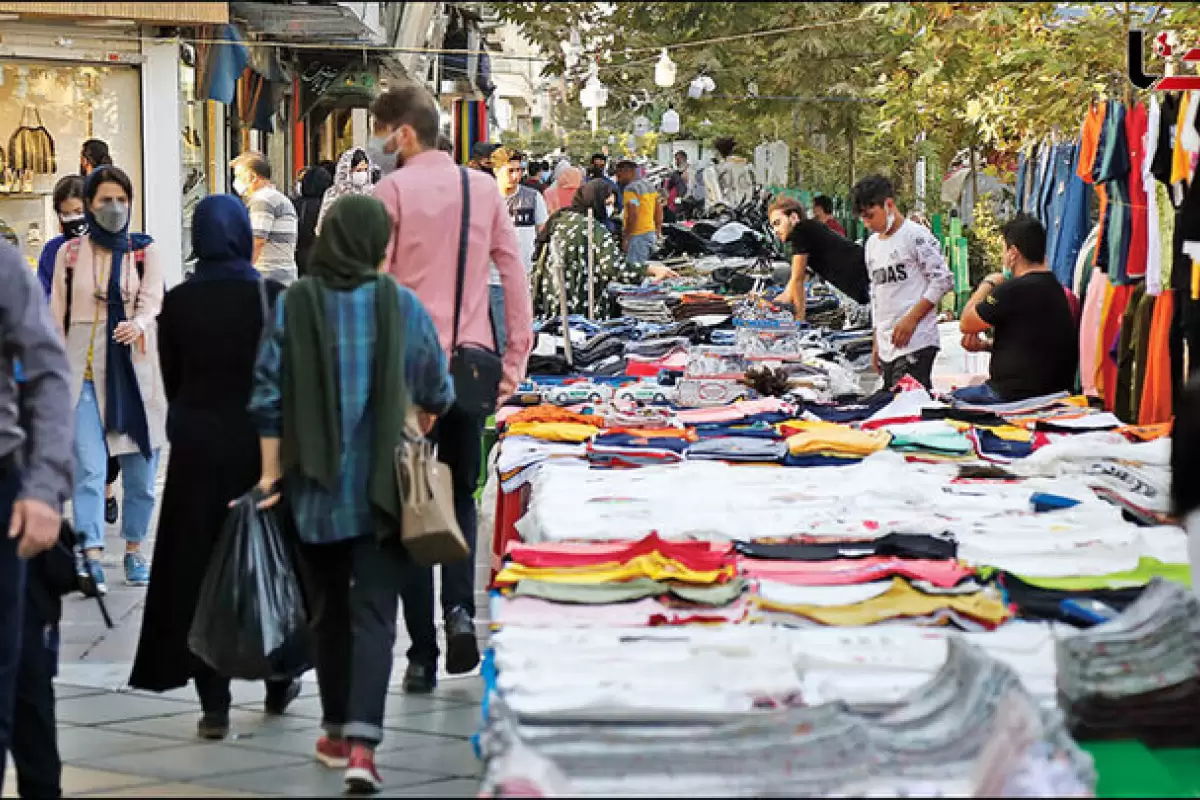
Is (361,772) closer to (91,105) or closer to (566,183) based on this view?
(91,105)

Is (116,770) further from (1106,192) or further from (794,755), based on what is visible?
(1106,192)

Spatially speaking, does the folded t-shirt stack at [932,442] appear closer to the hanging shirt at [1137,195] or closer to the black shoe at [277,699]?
the hanging shirt at [1137,195]

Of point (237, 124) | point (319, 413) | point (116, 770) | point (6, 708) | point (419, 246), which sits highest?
point (237, 124)

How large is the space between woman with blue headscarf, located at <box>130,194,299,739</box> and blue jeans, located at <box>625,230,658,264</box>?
1494 centimetres

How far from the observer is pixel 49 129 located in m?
18.6

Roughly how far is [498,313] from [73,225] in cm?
294

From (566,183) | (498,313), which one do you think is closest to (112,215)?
(498,313)

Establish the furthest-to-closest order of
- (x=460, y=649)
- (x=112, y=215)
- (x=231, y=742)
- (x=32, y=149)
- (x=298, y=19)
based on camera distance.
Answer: (x=298, y=19) < (x=32, y=149) < (x=112, y=215) < (x=460, y=649) < (x=231, y=742)

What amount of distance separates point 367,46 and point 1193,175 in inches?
693

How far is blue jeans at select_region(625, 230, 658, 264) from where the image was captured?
21.8 m

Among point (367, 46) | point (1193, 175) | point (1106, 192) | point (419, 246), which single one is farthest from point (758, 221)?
point (419, 246)

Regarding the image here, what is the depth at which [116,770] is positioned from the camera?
6.07 metres

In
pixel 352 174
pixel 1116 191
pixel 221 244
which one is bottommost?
pixel 221 244

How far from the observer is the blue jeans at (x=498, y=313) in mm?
7414
